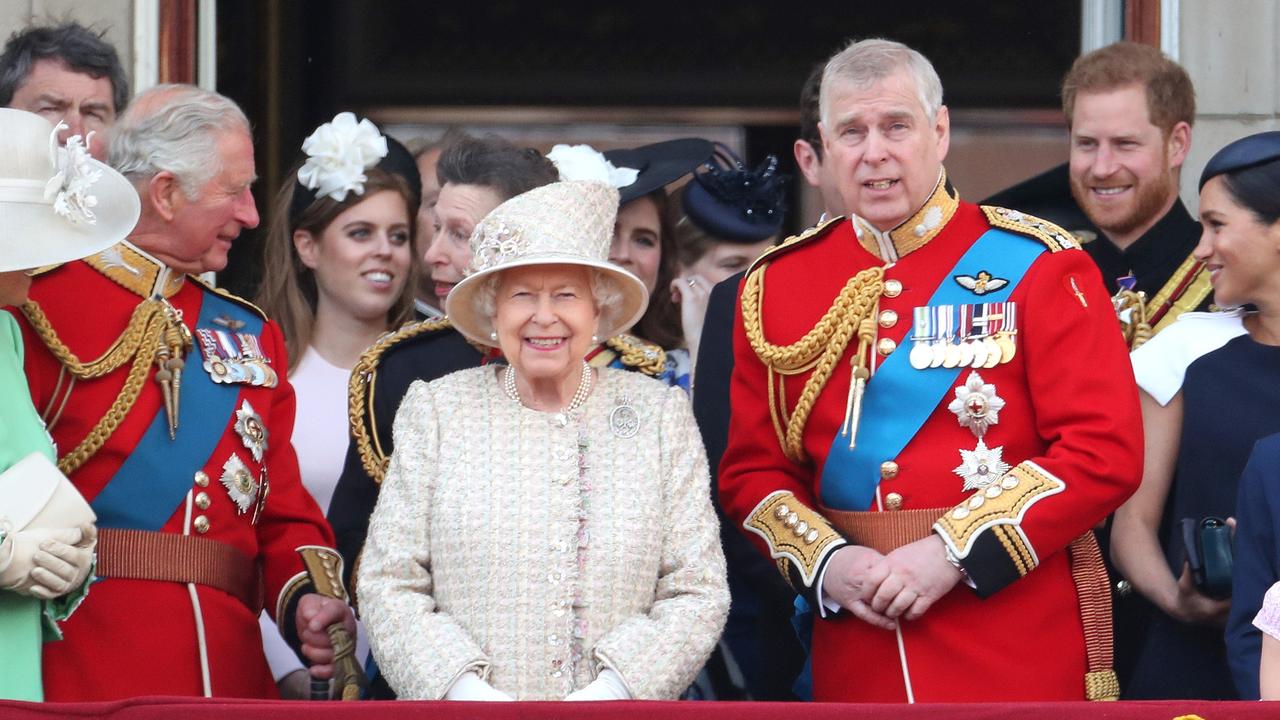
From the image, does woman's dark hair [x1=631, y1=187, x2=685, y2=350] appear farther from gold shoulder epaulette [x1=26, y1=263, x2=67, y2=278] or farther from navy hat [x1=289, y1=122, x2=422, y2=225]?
gold shoulder epaulette [x1=26, y1=263, x2=67, y2=278]

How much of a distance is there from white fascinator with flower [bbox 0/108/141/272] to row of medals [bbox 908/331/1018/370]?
4.76 feet

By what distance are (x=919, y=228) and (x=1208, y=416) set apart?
671mm

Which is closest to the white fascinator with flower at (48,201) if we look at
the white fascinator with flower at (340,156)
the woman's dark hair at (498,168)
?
the woman's dark hair at (498,168)

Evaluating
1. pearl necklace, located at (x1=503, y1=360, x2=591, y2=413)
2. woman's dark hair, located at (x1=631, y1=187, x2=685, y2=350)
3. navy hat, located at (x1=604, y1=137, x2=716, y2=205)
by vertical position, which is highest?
navy hat, located at (x1=604, y1=137, x2=716, y2=205)

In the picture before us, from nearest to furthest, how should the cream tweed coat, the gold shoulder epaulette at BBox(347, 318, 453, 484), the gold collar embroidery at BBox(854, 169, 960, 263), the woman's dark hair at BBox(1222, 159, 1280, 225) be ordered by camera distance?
the cream tweed coat < the gold collar embroidery at BBox(854, 169, 960, 263) < the woman's dark hair at BBox(1222, 159, 1280, 225) < the gold shoulder epaulette at BBox(347, 318, 453, 484)

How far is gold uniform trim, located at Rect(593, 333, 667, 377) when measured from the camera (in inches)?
171

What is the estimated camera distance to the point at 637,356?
4352 millimetres

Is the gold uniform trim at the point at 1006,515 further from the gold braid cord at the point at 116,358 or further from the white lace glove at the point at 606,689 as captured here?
the gold braid cord at the point at 116,358

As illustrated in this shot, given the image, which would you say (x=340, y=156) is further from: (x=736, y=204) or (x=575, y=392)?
(x=575, y=392)

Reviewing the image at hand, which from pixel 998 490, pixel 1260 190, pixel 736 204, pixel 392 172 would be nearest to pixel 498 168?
pixel 392 172

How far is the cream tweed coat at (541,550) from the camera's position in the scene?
3.51 meters

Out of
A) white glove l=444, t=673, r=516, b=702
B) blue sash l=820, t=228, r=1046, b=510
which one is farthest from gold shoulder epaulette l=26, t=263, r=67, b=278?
blue sash l=820, t=228, r=1046, b=510

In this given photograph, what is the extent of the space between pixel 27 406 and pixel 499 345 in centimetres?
84

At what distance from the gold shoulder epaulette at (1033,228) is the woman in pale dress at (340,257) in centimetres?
157
